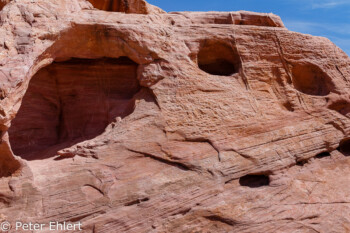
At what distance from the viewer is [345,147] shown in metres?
6.44

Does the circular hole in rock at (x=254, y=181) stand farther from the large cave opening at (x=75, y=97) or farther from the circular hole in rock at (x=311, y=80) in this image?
the large cave opening at (x=75, y=97)

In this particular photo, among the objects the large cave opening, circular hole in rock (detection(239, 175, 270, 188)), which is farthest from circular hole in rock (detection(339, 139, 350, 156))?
the large cave opening

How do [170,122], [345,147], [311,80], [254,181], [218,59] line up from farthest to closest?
[311,80] → [345,147] → [218,59] → [254,181] → [170,122]

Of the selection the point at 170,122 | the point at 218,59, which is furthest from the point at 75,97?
the point at 218,59

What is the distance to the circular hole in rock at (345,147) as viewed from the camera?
6285mm

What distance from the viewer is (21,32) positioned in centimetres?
416

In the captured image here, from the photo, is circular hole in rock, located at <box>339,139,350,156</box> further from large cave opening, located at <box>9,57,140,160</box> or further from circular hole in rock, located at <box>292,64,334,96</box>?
large cave opening, located at <box>9,57,140,160</box>

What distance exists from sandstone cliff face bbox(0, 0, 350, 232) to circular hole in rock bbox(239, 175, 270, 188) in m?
0.02

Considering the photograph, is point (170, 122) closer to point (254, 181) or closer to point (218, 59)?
point (254, 181)

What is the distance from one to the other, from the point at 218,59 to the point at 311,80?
2213 mm

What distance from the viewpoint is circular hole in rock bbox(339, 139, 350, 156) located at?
20.6 feet

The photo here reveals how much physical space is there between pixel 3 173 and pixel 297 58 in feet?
19.3

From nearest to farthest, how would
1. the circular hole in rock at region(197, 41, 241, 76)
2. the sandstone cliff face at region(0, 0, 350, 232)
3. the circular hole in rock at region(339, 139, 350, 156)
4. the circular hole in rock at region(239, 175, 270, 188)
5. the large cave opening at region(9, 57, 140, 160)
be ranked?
the sandstone cliff face at region(0, 0, 350, 232) < the circular hole in rock at region(239, 175, 270, 188) < the large cave opening at region(9, 57, 140, 160) < the circular hole in rock at region(197, 41, 241, 76) < the circular hole in rock at region(339, 139, 350, 156)

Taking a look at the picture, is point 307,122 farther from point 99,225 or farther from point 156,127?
point 99,225
